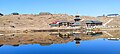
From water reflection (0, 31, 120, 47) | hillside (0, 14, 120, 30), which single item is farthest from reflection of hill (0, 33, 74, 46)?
hillside (0, 14, 120, 30)

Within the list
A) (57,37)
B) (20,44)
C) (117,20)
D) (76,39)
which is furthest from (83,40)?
(117,20)

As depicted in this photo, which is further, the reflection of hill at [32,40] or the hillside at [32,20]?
the hillside at [32,20]

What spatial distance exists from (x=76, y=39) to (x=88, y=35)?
35.5 ft

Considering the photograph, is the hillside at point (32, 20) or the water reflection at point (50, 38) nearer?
the water reflection at point (50, 38)

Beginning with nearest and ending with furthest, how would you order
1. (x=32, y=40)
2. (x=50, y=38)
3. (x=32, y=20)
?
1. (x=32, y=40)
2. (x=50, y=38)
3. (x=32, y=20)

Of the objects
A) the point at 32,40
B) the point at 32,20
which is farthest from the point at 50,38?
the point at 32,20

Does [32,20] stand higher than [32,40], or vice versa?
[32,40]

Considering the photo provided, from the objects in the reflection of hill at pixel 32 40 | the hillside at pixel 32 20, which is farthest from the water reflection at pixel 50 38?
the hillside at pixel 32 20

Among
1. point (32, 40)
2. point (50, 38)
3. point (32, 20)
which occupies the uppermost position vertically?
point (50, 38)

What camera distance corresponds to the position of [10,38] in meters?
99.3

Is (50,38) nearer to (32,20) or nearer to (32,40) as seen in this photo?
(32,40)

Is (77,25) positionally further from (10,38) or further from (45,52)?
(45,52)

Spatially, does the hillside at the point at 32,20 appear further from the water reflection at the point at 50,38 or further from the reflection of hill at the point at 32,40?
the water reflection at the point at 50,38

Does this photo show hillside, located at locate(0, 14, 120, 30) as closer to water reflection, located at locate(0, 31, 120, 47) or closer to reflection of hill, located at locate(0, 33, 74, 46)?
reflection of hill, located at locate(0, 33, 74, 46)
